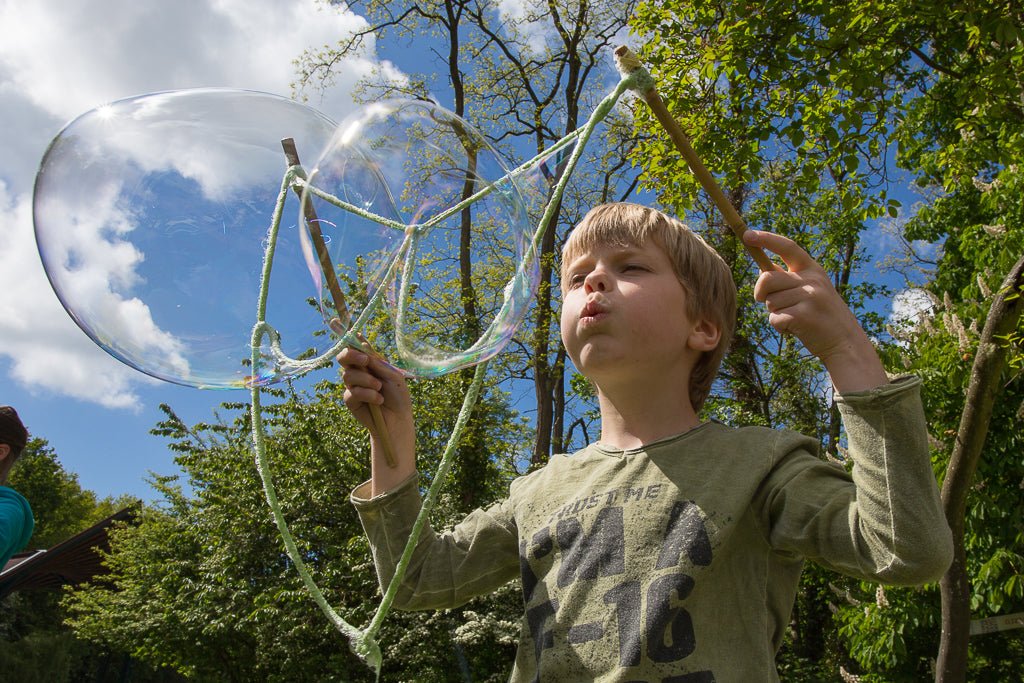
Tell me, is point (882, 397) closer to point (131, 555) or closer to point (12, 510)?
point (12, 510)

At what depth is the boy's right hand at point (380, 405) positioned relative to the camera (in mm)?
1815

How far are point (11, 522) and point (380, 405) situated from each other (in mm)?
2719

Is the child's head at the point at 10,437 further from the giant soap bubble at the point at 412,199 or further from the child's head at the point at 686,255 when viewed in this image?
the child's head at the point at 686,255

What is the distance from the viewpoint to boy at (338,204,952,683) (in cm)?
135

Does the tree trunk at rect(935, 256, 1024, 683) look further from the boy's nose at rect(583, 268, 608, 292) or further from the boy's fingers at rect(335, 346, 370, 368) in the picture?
the boy's fingers at rect(335, 346, 370, 368)

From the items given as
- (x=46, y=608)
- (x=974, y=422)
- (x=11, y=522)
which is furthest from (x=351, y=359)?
(x=46, y=608)

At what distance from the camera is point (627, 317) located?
166cm

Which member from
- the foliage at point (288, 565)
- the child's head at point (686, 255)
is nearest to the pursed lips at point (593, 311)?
the child's head at point (686, 255)

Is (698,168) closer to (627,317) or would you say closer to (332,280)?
(627,317)

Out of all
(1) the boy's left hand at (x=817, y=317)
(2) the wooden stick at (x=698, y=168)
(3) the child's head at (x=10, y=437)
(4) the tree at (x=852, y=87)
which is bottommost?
(1) the boy's left hand at (x=817, y=317)

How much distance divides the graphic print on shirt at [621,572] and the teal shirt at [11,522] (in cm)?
300

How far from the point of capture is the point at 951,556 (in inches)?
50.6

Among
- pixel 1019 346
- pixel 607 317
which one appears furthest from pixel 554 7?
pixel 607 317

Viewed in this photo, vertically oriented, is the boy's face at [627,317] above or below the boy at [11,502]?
below
